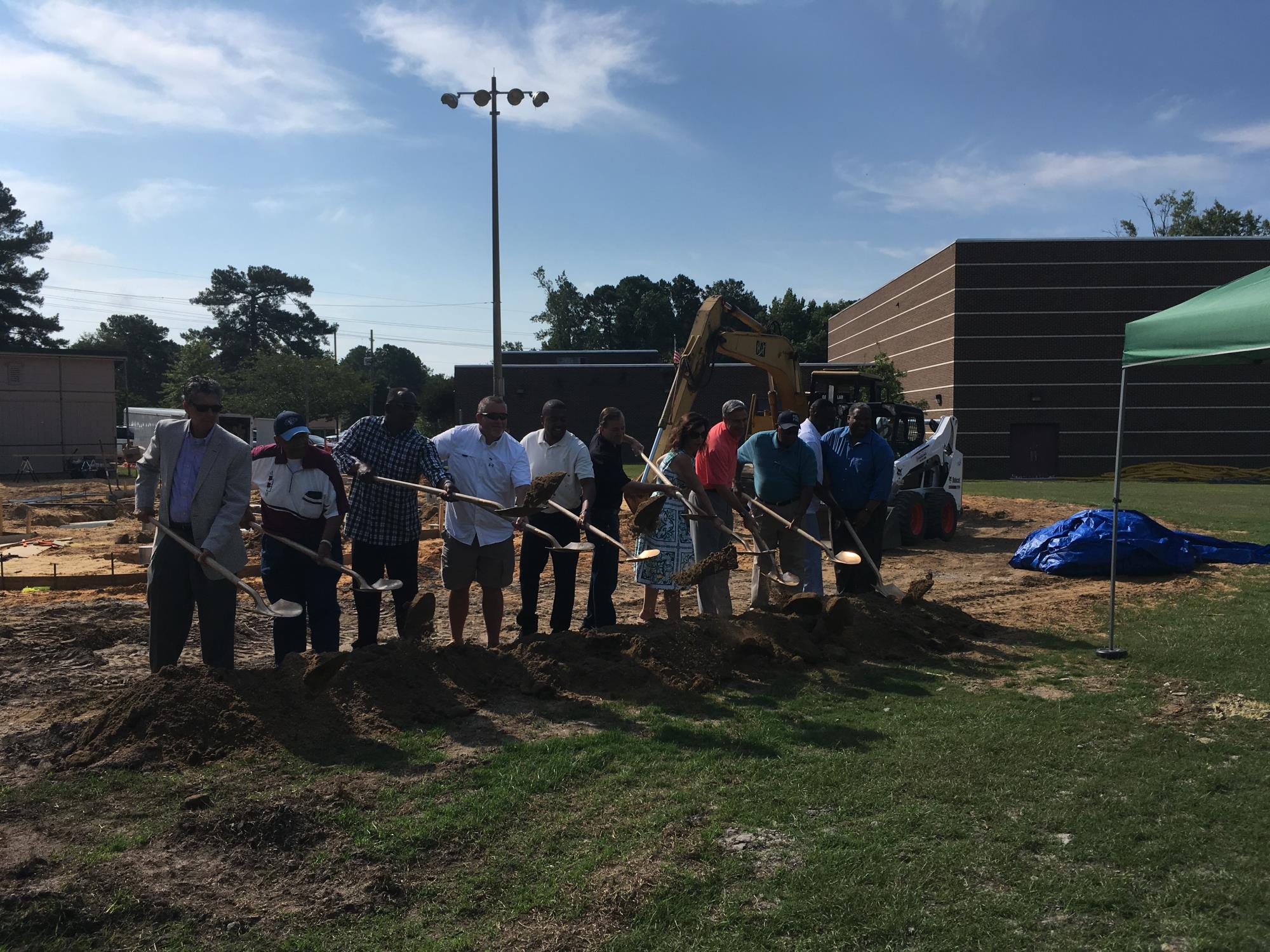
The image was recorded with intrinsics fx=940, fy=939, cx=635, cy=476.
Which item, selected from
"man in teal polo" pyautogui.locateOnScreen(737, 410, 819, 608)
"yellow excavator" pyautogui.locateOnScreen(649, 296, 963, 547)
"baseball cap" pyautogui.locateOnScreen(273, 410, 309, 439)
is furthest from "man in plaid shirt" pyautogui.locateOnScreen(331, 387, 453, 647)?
"yellow excavator" pyautogui.locateOnScreen(649, 296, 963, 547)

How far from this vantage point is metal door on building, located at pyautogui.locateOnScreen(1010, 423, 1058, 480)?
42.6m

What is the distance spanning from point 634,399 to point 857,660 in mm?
44472

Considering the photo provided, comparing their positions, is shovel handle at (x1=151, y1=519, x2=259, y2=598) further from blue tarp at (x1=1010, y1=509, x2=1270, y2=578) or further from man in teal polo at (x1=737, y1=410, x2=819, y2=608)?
blue tarp at (x1=1010, y1=509, x2=1270, y2=578)

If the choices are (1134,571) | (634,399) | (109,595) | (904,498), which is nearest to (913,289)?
(634,399)

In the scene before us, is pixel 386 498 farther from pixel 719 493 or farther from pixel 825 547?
pixel 825 547

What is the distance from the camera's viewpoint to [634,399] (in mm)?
51031

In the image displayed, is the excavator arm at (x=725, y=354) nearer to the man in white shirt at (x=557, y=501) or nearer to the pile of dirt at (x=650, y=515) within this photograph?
the pile of dirt at (x=650, y=515)

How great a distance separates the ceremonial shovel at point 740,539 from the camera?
24.0ft

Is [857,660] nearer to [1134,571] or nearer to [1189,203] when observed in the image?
[1134,571]

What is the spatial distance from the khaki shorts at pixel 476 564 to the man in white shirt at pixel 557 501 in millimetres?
252

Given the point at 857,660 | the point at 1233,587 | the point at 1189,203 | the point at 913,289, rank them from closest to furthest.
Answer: the point at 857,660 → the point at 1233,587 → the point at 913,289 → the point at 1189,203

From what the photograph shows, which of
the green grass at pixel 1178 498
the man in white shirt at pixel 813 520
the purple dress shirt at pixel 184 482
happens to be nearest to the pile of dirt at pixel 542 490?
the purple dress shirt at pixel 184 482

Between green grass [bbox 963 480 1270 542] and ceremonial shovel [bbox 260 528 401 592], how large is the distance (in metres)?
14.0

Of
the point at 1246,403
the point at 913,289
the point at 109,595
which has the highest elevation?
the point at 913,289
